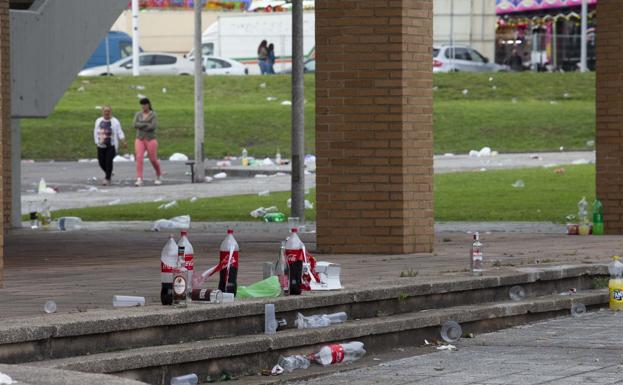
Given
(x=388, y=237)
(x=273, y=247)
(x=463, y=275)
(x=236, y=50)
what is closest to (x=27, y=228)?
(x=273, y=247)

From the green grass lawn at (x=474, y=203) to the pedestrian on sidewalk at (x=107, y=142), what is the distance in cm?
542

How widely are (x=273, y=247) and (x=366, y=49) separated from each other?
2.61 metres

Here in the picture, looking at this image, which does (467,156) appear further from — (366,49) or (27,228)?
(366,49)

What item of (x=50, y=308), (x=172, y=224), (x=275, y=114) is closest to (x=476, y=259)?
(x=50, y=308)

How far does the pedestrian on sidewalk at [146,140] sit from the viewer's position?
30.2 m

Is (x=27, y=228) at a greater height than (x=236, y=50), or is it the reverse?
(x=236, y=50)

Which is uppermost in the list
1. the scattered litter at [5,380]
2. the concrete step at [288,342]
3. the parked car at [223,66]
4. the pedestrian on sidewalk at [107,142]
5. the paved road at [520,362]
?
the parked car at [223,66]

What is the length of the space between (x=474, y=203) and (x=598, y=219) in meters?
6.25

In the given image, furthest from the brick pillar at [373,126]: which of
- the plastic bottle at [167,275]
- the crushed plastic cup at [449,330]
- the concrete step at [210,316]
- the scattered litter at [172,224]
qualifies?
the scattered litter at [172,224]

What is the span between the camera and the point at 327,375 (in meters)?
9.94

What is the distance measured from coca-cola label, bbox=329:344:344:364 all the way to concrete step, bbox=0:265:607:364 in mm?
372

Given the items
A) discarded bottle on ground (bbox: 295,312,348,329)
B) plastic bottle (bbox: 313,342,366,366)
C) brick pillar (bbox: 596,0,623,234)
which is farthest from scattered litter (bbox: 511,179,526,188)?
plastic bottle (bbox: 313,342,366,366)

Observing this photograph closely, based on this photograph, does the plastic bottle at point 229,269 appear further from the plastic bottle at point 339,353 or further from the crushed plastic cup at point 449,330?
the crushed plastic cup at point 449,330

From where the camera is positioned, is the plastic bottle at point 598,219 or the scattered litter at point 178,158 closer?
the plastic bottle at point 598,219
